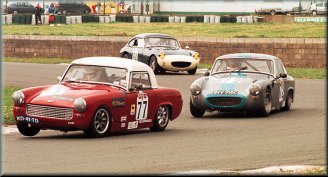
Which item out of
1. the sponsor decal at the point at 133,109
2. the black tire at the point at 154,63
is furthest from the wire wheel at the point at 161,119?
the black tire at the point at 154,63

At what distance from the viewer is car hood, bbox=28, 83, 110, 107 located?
14555 millimetres

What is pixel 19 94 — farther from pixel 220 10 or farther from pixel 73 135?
pixel 220 10

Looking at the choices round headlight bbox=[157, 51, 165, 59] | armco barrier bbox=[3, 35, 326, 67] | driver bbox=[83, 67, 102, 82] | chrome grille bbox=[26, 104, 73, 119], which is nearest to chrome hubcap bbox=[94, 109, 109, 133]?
chrome grille bbox=[26, 104, 73, 119]

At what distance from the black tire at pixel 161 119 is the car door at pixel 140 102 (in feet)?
0.63

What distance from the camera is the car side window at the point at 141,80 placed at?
16.1m

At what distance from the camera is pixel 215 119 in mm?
19453

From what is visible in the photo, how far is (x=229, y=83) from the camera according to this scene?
19.6 metres

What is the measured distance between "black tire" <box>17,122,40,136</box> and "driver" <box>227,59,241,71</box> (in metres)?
6.47

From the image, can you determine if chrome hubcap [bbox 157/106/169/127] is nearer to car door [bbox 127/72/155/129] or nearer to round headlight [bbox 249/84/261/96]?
car door [bbox 127/72/155/129]

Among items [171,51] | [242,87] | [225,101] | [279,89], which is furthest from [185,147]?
[171,51]

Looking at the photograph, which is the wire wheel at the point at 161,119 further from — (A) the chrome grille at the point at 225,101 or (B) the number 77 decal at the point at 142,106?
(A) the chrome grille at the point at 225,101

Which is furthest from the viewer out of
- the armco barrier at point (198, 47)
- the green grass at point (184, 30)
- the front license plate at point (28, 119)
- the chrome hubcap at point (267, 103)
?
the green grass at point (184, 30)

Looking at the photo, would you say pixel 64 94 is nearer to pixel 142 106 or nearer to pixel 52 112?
pixel 52 112

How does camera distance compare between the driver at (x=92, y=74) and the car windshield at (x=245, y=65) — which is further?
the car windshield at (x=245, y=65)
